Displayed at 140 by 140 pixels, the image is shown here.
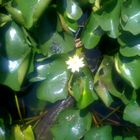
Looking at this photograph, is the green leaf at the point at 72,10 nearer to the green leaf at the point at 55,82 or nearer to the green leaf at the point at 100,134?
the green leaf at the point at 55,82

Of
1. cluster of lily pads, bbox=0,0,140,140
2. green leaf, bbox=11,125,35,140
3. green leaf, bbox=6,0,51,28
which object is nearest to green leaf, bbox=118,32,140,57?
cluster of lily pads, bbox=0,0,140,140

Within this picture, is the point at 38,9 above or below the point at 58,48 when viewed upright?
above

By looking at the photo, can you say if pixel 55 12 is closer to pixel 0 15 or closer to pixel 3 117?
pixel 0 15

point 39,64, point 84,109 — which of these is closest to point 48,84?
point 39,64

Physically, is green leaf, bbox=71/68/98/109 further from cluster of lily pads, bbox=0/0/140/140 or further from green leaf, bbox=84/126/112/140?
green leaf, bbox=84/126/112/140

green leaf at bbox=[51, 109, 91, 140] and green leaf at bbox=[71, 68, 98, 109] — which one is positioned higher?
green leaf at bbox=[71, 68, 98, 109]

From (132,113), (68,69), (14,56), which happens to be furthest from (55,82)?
(132,113)
